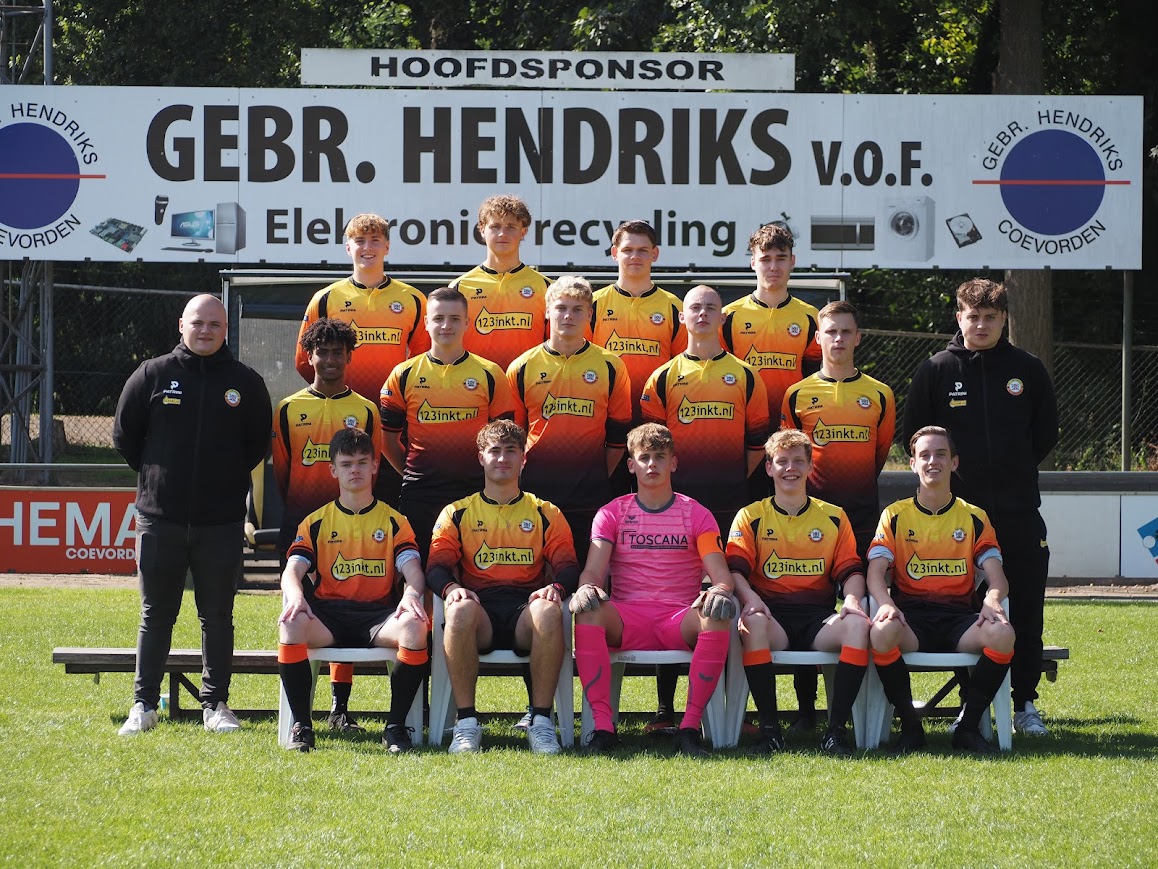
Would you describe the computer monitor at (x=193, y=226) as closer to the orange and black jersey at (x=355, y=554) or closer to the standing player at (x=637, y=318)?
the standing player at (x=637, y=318)

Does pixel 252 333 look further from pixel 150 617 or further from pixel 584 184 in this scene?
pixel 150 617

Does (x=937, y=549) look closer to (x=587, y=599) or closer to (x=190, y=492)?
(x=587, y=599)

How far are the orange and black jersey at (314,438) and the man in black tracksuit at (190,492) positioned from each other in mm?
226

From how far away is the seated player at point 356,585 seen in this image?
547 cm

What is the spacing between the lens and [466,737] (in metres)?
5.40

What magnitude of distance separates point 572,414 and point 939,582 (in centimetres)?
170

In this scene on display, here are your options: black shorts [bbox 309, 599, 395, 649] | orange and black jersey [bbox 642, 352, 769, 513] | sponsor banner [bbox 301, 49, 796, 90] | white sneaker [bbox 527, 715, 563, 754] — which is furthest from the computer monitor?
white sneaker [bbox 527, 715, 563, 754]

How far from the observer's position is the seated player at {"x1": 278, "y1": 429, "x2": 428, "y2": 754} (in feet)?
17.9

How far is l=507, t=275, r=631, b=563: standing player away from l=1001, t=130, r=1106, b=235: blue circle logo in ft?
24.8

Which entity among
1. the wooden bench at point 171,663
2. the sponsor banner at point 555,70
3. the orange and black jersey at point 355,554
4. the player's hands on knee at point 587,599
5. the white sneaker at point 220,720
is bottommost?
the white sneaker at point 220,720

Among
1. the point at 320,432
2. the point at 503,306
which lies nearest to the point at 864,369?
the point at 503,306

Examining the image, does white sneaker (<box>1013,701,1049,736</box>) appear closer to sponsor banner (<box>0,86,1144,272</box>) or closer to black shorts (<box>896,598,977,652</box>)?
black shorts (<box>896,598,977,652</box>)

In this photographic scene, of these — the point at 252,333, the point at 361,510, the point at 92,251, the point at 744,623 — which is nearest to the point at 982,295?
the point at 744,623

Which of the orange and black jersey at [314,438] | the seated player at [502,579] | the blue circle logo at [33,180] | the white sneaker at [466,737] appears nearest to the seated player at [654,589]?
the seated player at [502,579]
